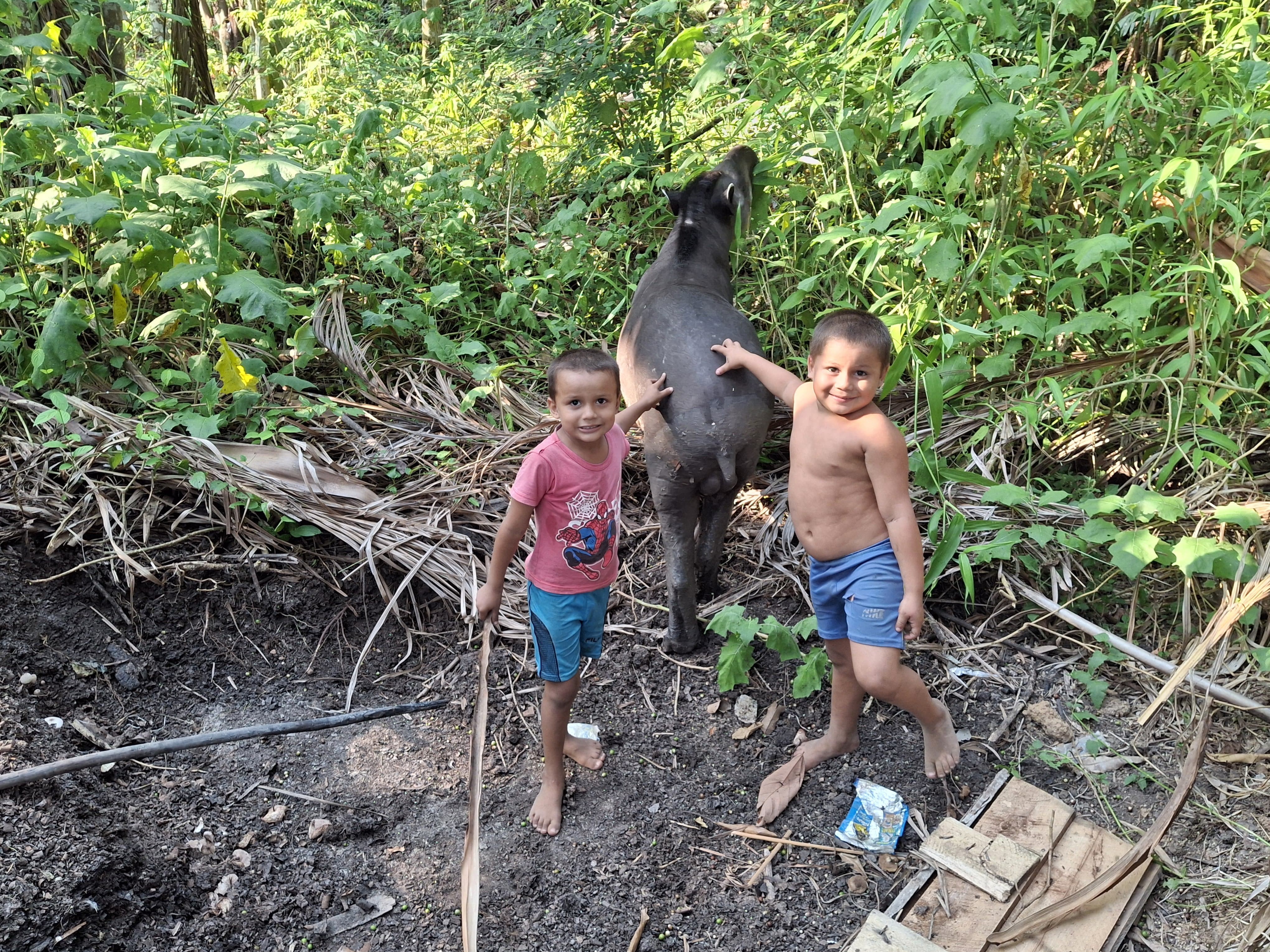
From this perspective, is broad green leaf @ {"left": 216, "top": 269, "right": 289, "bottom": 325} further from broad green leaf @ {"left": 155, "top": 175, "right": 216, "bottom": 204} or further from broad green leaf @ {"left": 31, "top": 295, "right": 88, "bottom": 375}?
broad green leaf @ {"left": 31, "top": 295, "right": 88, "bottom": 375}

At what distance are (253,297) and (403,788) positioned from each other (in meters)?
1.91

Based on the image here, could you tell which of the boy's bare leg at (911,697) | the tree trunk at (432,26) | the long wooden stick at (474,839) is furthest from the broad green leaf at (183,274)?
the tree trunk at (432,26)

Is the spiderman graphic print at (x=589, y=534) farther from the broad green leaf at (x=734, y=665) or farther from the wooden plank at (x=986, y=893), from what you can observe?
the wooden plank at (x=986, y=893)

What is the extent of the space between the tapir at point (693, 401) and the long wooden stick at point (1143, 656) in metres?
1.07

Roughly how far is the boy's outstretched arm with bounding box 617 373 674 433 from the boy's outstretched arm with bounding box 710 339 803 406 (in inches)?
7.0

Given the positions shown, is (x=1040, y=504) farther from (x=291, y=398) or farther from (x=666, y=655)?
(x=291, y=398)

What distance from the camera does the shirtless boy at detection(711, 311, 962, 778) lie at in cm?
224

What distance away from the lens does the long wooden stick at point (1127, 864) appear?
6.24 ft

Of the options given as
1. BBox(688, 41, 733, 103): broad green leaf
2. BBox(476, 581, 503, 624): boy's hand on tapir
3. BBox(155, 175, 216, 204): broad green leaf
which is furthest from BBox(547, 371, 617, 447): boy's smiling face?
BBox(155, 175, 216, 204): broad green leaf

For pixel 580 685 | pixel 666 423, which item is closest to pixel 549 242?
pixel 666 423

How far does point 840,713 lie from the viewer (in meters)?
2.65

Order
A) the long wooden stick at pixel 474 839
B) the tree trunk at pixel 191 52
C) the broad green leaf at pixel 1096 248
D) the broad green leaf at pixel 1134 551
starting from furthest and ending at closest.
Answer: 1. the tree trunk at pixel 191 52
2. the broad green leaf at pixel 1096 248
3. the broad green leaf at pixel 1134 551
4. the long wooden stick at pixel 474 839

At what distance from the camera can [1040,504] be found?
303 cm

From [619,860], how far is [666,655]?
32.6 inches
